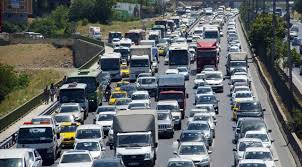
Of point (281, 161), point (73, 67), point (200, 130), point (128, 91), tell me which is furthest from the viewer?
point (73, 67)

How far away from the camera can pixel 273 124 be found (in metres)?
57.8

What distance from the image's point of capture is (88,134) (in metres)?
47.6

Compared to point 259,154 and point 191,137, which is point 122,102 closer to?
point 191,137

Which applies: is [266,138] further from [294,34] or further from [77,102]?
[294,34]

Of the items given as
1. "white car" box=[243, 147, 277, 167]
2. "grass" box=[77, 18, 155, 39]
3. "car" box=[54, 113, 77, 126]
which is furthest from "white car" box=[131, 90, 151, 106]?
"grass" box=[77, 18, 155, 39]

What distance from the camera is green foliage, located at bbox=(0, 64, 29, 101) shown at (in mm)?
92688

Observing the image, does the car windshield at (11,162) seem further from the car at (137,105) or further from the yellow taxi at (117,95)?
the yellow taxi at (117,95)

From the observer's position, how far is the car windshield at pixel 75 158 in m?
39.3

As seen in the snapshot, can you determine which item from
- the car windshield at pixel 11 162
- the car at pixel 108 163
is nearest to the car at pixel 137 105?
the car at pixel 108 163

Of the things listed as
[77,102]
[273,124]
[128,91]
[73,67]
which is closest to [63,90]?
[77,102]

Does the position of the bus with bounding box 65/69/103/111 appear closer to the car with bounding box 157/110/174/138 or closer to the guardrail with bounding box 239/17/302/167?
the guardrail with bounding box 239/17/302/167

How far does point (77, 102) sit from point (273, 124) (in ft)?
39.3

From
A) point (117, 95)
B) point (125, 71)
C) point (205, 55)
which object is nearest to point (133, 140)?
point (117, 95)

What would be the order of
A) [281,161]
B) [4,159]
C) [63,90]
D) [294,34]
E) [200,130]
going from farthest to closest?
[294,34] → [63,90] → [200,130] → [281,161] → [4,159]
